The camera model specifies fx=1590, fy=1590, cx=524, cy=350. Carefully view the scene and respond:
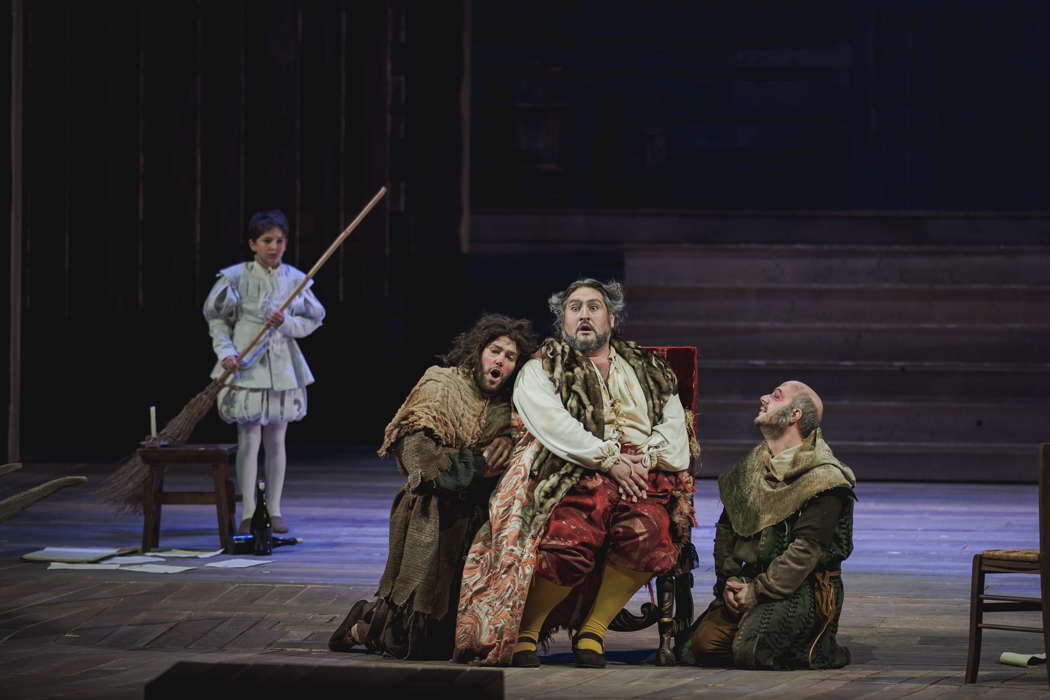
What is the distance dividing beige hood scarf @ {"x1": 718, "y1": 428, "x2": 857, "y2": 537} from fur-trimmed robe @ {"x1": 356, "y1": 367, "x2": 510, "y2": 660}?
0.65 metres

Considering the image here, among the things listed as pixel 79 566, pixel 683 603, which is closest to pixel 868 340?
pixel 683 603

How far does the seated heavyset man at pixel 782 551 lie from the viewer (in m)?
4.08

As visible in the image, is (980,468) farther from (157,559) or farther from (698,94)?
(157,559)

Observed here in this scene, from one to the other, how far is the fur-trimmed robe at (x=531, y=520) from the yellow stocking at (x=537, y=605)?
50 millimetres

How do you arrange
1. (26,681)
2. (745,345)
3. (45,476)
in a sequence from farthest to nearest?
(745,345) → (45,476) → (26,681)

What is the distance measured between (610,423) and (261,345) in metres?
2.27

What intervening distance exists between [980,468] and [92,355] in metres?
5.00

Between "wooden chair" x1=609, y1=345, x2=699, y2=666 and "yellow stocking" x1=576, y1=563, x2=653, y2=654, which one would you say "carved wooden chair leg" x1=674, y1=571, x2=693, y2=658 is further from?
"yellow stocking" x1=576, y1=563, x2=653, y2=654

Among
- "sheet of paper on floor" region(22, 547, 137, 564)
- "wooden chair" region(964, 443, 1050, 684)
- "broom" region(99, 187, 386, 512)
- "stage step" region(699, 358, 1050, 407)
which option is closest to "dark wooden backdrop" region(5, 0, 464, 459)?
"stage step" region(699, 358, 1050, 407)

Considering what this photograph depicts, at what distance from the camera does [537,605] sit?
162 inches

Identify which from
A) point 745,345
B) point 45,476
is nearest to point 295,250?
point 45,476

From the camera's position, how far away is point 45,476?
26.0 ft

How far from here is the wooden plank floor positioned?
3844mm

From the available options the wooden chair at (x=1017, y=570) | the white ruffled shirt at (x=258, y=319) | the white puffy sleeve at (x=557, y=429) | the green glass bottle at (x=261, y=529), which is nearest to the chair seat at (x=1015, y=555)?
the wooden chair at (x=1017, y=570)
